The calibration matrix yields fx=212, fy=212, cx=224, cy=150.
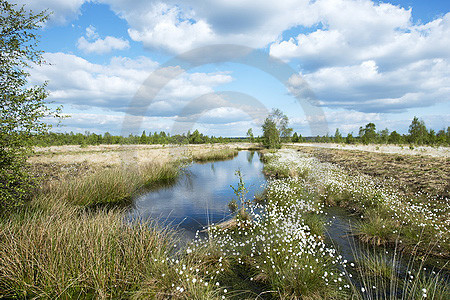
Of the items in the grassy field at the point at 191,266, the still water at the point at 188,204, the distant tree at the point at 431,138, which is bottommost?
the still water at the point at 188,204

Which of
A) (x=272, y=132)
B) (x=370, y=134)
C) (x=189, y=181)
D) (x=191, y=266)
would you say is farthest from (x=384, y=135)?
(x=191, y=266)

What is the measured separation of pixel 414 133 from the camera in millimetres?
60594

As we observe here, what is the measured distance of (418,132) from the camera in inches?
2343

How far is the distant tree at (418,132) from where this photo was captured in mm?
58156

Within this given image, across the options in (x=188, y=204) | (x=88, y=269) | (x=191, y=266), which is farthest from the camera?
(x=188, y=204)

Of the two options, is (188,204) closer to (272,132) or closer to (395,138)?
(272,132)

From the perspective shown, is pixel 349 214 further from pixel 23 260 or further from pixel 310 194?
pixel 23 260

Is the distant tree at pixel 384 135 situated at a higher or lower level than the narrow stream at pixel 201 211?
higher

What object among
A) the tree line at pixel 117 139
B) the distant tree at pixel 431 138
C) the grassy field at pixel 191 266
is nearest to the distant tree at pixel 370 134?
the distant tree at pixel 431 138

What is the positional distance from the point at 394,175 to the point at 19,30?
71.6 ft

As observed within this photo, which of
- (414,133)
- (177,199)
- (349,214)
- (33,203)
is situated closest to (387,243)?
(349,214)

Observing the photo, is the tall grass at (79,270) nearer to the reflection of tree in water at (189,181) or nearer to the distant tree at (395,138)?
the reflection of tree in water at (189,181)

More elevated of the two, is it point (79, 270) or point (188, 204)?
point (79, 270)

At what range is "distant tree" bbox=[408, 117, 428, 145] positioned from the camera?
58.2 meters
